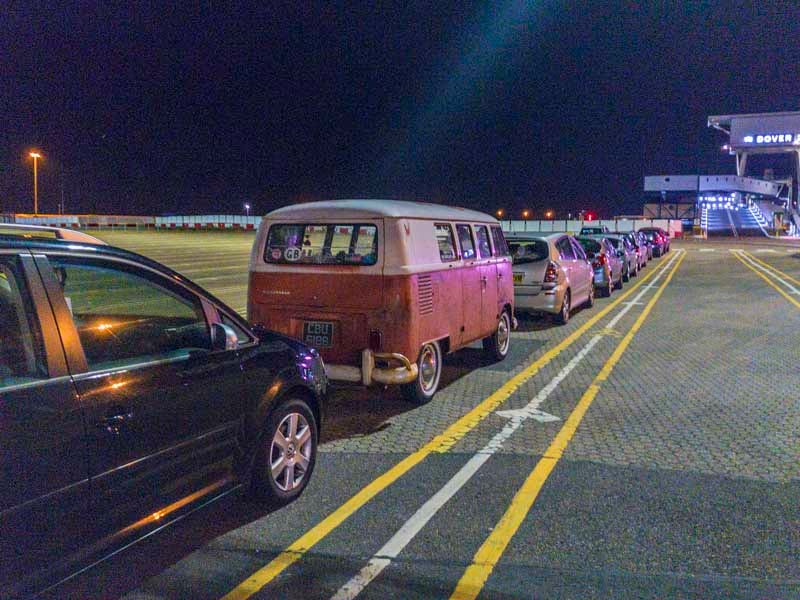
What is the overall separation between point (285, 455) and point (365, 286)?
2183mm

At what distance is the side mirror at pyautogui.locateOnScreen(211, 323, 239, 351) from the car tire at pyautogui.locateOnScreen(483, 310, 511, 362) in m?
5.22

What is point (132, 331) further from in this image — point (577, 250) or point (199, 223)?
point (199, 223)

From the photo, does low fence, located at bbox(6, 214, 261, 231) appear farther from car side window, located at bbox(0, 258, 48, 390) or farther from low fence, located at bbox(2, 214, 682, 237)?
car side window, located at bbox(0, 258, 48, 390)

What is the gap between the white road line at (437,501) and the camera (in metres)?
3.62

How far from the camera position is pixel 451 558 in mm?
3877

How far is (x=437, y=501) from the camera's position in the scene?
15.3 ft

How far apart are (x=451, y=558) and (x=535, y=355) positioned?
6323mm

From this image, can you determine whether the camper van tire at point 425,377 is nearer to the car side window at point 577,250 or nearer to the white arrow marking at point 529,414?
the white arrow marking at point 529,414

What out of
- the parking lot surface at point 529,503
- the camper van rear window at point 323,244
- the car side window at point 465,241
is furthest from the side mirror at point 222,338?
the car side window at point 465,241

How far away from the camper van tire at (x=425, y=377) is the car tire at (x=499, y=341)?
1.82 m

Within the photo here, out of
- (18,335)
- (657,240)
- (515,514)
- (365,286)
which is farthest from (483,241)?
(657,240)

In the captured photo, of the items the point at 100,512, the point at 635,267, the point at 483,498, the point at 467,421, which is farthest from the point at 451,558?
the point at 635,267

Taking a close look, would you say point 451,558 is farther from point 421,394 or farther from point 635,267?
point 635,267

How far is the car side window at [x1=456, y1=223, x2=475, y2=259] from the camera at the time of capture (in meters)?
7.80
